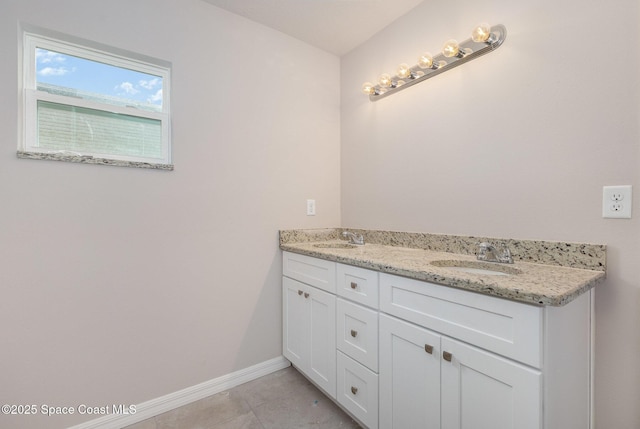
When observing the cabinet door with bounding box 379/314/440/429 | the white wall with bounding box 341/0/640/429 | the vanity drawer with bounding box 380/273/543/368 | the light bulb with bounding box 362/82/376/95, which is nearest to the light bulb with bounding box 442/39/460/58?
the white wall with bounding box 341/0/640/429

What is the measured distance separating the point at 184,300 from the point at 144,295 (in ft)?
0.66

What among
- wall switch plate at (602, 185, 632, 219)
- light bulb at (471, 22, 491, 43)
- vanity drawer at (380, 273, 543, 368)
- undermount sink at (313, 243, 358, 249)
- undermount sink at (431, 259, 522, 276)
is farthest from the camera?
undermount sink at (313, 243, 358, 249)

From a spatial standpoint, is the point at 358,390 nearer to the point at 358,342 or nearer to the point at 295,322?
the point at 358,342

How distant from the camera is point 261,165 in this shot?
6.11ft

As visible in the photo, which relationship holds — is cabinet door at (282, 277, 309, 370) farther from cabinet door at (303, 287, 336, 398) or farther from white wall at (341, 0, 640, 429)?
white wall at (341, 0, 640, 429)

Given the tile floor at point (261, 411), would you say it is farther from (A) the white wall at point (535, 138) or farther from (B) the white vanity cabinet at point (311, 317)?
(A) the white wall at point (535, 138)

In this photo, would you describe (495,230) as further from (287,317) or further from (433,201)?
(287,317)

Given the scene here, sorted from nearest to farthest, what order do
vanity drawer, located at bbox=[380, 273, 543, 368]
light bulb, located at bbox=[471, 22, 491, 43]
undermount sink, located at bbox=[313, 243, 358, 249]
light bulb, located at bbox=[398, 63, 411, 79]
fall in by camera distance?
1. vanity drawer, located at bbox=[380, 273, 543, 368]
2. light bulb, located at bbox=[471, 22, 491, 43]
3. light bulb, located at bbox=[398, 63, 411, 79]
4. undermount sink, located at bbox=[313, 243, 358, 249]

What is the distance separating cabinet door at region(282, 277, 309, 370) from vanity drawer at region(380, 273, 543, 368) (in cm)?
66

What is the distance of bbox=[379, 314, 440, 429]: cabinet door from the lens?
1.02 metres

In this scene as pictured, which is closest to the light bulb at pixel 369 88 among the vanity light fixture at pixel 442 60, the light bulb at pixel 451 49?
the vanity light fixture at pixel 442 60

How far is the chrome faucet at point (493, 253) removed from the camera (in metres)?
1.26

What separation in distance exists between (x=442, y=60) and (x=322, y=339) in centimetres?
162

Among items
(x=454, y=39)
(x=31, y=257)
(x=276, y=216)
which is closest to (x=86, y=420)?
(x=31, y=257)
